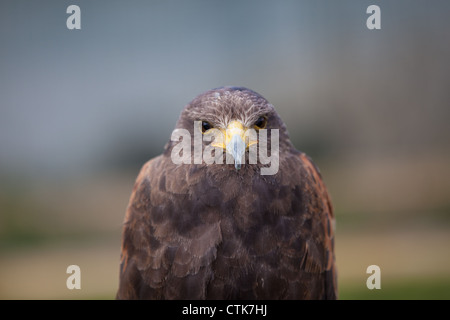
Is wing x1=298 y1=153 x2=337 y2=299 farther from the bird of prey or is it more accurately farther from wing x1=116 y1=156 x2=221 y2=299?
wing x1=116 y1=156 x2=221 y2=299

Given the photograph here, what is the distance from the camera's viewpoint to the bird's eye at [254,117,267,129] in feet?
5.60

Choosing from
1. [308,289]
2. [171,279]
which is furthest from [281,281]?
[171,279]

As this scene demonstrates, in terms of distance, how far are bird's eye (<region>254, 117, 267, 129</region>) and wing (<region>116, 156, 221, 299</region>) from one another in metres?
0.31

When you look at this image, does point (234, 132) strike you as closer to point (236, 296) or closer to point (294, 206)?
point (294, 206)

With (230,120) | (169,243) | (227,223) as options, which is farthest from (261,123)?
(169,243)

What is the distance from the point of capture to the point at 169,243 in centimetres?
166

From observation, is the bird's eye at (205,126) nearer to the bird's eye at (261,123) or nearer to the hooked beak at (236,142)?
the hooked beak at (236,142)

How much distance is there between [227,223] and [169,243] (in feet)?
0.77

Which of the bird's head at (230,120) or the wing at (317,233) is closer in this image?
the bird's head at (230,120)

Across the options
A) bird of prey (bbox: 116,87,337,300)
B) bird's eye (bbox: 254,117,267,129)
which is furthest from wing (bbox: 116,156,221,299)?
bird's eye (bbox: 254,117,267,129)

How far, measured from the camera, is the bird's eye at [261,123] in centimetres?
171

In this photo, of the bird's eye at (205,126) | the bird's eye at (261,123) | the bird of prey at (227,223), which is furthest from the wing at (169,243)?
the bird's eye at (261,123)

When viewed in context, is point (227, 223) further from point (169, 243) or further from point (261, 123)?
point (261, 123)
